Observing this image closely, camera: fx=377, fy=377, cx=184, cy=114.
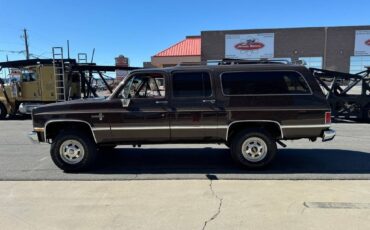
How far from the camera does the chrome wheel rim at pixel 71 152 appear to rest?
673 centimetres

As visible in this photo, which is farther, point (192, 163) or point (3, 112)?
point (3, 112)

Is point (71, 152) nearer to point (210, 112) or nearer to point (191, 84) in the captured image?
point (191, 84)

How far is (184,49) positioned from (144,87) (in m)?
38.7

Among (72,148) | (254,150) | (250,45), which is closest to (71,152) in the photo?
(72,148)

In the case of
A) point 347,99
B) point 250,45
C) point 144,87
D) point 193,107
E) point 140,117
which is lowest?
point 347,99

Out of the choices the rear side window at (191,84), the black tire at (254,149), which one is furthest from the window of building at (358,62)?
the rear side window at (191,84)

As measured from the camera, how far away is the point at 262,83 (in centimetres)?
662

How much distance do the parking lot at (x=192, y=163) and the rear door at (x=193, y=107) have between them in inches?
27.0

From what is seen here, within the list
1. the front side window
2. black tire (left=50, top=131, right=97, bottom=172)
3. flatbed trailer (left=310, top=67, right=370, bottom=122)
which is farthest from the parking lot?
flatbed trailer (left=310, top=67, right=370, bottom=122)

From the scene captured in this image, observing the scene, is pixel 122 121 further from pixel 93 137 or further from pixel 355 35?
pixel 355 35

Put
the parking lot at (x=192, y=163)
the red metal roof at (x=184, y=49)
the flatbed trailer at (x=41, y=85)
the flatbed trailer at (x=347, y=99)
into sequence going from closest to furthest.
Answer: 1. the parking lot at (x=192, y=163)
2. the flatbed trailer at (x=347, y=99)
3. the flatbed trailer at (x=41, y=85)
4. the red metal roof at (x=184, y=49)

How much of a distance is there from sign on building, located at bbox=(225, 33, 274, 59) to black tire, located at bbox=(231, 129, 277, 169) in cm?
3780

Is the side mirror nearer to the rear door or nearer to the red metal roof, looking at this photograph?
the rear door

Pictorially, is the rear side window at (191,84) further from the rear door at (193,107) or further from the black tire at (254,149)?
the black tire at (254,149)
